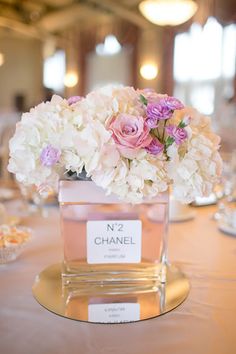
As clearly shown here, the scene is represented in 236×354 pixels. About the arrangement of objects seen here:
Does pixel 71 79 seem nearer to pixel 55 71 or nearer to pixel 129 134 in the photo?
pixel 55 71

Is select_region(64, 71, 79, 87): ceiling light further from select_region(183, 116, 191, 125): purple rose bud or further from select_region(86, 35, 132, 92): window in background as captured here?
select_region(183, 116, 191, 125): purple rose bud

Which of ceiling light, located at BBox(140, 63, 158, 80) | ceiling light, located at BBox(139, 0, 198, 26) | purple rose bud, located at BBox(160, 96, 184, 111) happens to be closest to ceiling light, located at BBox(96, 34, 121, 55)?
ceiling light, located at BBox(140, 63, 158, 80)

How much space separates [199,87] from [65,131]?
20.0 ft

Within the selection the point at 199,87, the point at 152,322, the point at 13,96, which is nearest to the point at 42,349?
the point at 152,322

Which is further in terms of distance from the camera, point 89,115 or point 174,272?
point 174,272

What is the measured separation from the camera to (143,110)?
69cm

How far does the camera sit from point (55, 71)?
952 cm

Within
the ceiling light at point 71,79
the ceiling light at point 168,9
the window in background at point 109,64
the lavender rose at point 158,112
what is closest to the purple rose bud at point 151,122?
the lavender rose at point 158,112

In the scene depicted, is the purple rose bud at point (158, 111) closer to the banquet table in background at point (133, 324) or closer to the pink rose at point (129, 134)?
the pink rose at point (129, 134)

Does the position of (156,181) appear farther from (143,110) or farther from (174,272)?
(174,272)

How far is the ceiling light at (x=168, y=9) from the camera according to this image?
2.73 metres

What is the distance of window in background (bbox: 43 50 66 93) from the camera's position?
9.00 m

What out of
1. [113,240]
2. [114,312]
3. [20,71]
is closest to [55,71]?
[20,71]

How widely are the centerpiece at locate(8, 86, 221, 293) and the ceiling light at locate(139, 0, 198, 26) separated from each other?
2.35 metres
